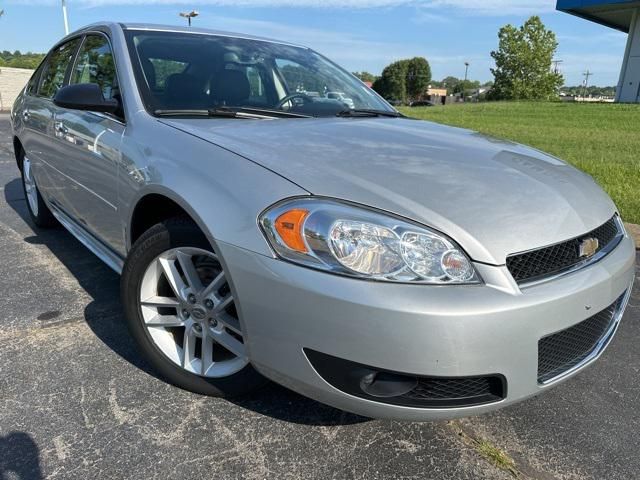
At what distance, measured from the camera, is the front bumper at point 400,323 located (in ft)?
4.83

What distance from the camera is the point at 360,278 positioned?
4.96 feet

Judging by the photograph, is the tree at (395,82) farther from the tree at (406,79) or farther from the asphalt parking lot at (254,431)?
the asphalt parking lot at (254,431)

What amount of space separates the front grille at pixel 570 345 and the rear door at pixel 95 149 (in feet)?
6.24

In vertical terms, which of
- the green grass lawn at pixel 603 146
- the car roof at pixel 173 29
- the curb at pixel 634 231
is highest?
the car roof at pixel 173 29

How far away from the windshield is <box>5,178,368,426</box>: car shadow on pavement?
1162mm

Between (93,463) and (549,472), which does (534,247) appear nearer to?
(549,472)

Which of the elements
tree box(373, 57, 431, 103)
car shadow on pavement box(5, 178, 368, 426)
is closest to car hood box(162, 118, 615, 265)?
car shadow on pavement box(5, 178, 368, 426)

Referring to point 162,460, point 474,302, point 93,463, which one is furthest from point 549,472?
point 93,463

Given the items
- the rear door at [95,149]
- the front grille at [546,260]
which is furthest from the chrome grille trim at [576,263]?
the rear door at [95,149]

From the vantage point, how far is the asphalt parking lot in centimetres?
178

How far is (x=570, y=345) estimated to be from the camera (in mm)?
1755

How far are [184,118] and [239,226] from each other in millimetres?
927

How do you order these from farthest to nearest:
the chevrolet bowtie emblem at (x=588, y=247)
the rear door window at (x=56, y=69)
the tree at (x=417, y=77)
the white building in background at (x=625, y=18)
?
the tree at (x=417, y=77), the white building in background at (x=625, y=18), the rear door window at (x=56, y=69), the chevrolet bowtie emblem at (x=588, y=247)

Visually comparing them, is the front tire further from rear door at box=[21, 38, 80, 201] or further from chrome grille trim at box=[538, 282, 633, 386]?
rear door at box=[21, 38, 80, 201]
